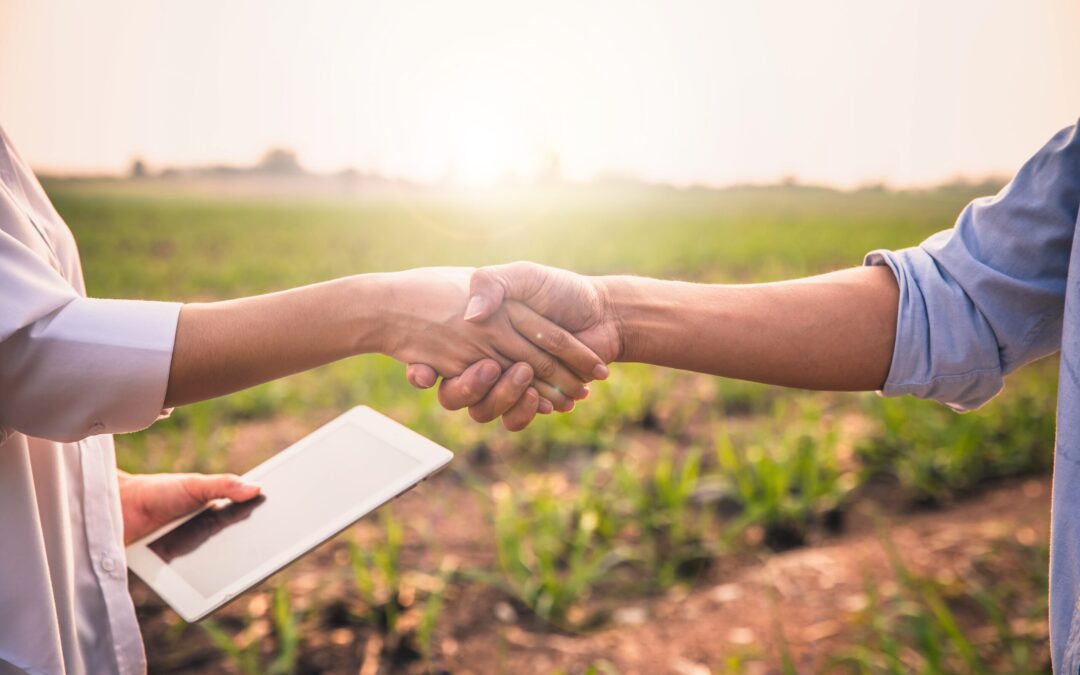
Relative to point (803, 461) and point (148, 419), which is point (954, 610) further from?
point (148, 419)

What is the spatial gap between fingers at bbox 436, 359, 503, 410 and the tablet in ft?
0.84

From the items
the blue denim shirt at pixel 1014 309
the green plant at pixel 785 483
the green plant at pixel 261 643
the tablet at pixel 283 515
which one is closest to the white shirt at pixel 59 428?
the tablet at pixel 283 515

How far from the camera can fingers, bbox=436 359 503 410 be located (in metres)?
2.01

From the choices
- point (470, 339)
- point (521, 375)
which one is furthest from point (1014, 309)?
point (470, 339)

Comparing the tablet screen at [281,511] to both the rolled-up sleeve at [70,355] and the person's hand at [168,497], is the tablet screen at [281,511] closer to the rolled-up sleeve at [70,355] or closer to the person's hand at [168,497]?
the person's hand at [168,497]

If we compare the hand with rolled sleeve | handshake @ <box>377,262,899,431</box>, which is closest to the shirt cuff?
A: handshake @ <box>377,262,899,431</box>

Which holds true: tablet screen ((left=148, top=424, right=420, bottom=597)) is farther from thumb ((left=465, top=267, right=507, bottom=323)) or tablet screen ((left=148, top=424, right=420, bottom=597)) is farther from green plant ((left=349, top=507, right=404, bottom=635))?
green plant ((left=349, top=507, right=404, bottom=635))

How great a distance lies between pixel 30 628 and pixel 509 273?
1326 millimetres

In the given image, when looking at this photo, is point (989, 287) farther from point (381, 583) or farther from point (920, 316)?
point (381, 583)

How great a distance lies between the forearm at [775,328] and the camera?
5.52 feet

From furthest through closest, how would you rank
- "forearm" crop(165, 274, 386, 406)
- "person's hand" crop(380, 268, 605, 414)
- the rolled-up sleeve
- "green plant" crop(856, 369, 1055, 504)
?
"green plant" crop(856, 369, 1055, 504)
"person's hand" crop(380, 268, 605, 414)
"forearm" crop(165, 274, 386, 406)
the rolled-up sleeve

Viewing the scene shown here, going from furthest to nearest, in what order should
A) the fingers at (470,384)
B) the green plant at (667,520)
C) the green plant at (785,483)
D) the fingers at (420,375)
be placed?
the green plant at (785,483)
the green plant at (667,520)
the fingers at (470,384)
the fingers at (420,375)

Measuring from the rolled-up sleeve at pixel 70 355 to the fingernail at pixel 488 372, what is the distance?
0.94 meters

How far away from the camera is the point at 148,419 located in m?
1.23
